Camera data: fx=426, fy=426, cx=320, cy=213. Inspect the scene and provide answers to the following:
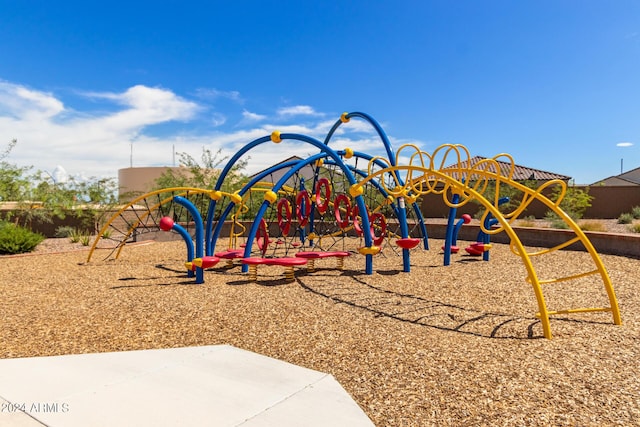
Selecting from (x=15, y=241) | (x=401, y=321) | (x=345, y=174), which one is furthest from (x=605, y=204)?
(x=15, y=241)

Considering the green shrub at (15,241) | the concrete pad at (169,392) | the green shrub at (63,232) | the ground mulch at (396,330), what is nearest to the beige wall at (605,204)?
the ground mulch at (396,330)

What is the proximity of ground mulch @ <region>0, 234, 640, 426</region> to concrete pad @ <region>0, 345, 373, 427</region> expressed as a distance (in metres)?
0.27

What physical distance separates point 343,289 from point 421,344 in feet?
9.06

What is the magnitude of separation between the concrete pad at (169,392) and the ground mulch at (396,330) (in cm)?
27

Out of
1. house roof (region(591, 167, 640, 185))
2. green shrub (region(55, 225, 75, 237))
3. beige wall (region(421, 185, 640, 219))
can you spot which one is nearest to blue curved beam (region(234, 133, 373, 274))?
green shrub (region(55, 225, 75, 237))

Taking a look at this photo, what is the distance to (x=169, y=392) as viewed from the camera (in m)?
3.19

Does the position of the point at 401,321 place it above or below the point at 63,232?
below

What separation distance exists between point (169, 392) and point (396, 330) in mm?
2512

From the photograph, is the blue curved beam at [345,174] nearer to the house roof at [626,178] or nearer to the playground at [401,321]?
the playground at [401,321]

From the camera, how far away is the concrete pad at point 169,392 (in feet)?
9.21

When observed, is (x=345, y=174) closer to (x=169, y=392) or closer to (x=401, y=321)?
(x=401, y=321)

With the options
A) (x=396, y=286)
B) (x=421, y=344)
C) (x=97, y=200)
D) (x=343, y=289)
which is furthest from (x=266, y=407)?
(x=97, y=200)

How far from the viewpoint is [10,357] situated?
4035 millimetres

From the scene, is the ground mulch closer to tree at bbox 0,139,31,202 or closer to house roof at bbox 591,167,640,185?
tree at bbox 0,139,31,202
